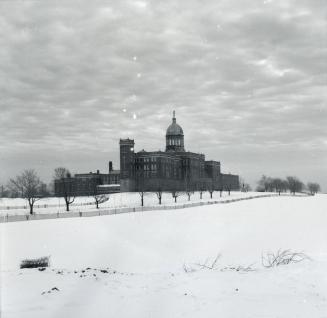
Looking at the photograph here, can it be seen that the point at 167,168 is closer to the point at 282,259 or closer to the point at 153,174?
the point at 153,174

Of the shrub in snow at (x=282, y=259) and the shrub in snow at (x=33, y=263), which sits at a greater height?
the shrub in snow at (x=33, y=263)

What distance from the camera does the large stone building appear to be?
434 feet

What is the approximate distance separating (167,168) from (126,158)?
49.2ft

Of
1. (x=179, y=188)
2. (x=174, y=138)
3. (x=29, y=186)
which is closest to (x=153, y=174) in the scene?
(x=179, y=188)

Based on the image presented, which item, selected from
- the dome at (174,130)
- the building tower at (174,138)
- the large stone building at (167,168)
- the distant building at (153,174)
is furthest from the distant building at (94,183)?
the dome at (174,130)

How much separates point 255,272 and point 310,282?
→ 2.73 meters

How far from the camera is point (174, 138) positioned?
509ft

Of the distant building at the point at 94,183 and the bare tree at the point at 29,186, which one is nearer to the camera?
the bare tree at the point at 29,186

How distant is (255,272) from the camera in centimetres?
1792

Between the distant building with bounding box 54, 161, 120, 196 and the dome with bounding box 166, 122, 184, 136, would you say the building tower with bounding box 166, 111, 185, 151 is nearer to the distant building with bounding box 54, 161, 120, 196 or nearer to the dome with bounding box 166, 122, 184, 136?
the dome with bounding box 166, 122, 184, 136

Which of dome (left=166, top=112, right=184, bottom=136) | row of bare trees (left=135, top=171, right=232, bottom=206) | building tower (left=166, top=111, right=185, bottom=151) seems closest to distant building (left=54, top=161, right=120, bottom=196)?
row of bare trees (left=135, top=171, right=232, bottom=206)

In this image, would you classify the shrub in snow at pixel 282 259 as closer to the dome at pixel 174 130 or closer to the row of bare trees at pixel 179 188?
the row of bare trees at pixel 179 188

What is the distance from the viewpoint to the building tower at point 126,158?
13425 cm

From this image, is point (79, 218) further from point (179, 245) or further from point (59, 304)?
point (59, 304)
